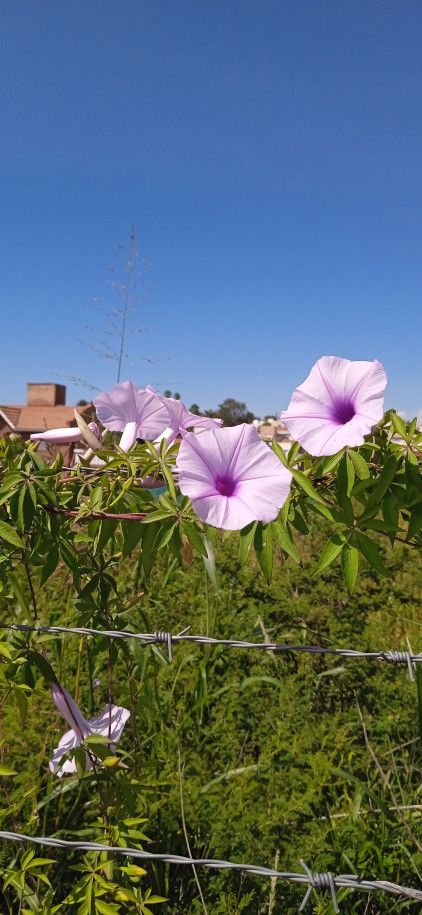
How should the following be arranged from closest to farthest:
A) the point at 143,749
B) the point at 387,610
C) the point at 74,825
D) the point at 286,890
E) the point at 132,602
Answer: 1. the point at 132,602
2. the point at 286,890
3. the point at 74,825
4. the point at 143,749
5. the point at 387,610

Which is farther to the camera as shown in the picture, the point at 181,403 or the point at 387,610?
the point at 387,610

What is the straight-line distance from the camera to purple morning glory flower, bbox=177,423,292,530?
2.66 ft

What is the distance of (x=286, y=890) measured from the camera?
4.77 feet

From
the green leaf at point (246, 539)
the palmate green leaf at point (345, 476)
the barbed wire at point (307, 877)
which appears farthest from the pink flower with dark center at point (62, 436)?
the barbed wire at point (307, 877)

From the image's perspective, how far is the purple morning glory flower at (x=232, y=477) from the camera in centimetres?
81

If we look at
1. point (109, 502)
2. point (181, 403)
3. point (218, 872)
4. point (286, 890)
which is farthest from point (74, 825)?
point (181, 403)

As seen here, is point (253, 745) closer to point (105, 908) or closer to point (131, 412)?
point (105, 908)

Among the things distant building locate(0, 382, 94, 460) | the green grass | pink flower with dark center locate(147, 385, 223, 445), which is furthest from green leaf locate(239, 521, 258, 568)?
distant building locate(0, 382, 94, 460)

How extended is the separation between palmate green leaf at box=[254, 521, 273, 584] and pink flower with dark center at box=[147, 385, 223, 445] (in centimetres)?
25

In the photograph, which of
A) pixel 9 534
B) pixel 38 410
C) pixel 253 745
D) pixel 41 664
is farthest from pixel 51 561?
pixel 38 410

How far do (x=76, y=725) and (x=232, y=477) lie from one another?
26.9 inches

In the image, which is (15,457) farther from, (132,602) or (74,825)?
(74,825)

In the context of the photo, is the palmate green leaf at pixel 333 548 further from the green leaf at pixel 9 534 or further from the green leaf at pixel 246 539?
the green leaf at pixel 9 534

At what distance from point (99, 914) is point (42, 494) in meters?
0.80
